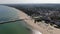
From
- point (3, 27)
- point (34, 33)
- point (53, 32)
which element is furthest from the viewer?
point (3, 27)

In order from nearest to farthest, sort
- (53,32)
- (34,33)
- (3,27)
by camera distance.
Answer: (34,33) → (53,32) → (3,27)

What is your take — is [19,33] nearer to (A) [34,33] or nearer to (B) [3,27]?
(A) [34,33]

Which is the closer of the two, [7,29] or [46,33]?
[46,33]

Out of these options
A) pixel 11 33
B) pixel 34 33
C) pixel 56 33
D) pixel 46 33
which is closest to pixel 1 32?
pixel 11 33

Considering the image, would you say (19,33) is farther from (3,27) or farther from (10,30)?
(3,27)

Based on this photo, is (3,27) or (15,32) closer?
(15,32)

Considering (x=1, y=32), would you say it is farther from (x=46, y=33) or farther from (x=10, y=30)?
(x=46, y=33)

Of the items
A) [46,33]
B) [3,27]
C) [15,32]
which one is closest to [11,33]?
[15,32]

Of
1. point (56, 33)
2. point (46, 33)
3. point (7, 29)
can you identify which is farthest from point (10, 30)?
point (56, 33)
